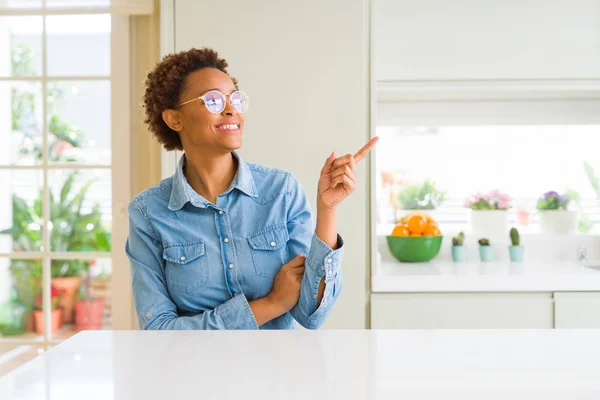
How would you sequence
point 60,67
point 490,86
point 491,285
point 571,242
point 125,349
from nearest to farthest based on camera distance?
point 125,349 → point 491,285 → point 490,86 → point 60,67 → point 571,242

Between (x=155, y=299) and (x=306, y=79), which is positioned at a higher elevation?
(x=306, y=79)

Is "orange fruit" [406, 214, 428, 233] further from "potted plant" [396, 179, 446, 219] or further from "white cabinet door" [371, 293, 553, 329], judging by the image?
"white cabinet door" [371, 293, 553, 329]

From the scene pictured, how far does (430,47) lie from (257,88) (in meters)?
0.76

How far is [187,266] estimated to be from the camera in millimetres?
1498

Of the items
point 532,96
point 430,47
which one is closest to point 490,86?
point 430,47

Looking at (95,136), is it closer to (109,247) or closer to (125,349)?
(109,247)

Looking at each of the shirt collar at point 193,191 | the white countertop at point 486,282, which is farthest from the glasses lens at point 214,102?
the white countertop at point 486,282

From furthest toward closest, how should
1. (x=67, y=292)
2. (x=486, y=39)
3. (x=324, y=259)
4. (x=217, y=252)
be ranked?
1. (x=67, y=292)
2. (x=486, y=39)
3. (x=217, y=252)
4. (x=324, y=259)

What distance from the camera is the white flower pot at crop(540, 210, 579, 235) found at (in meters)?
3.12

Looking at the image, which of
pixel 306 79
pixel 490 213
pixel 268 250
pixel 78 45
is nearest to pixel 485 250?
pixel 490 213

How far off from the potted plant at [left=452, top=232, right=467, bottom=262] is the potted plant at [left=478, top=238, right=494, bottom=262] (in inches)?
3.3

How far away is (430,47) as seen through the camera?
2.56 meters

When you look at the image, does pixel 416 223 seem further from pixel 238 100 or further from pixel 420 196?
pixel 238 100

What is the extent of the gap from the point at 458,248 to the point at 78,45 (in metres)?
2.03
